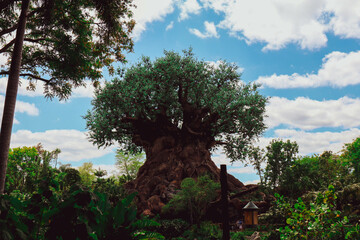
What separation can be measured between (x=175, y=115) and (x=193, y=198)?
8177mm

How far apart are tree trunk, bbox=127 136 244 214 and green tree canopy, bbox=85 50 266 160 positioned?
0.67 meters

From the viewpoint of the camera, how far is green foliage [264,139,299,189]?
23.8 m

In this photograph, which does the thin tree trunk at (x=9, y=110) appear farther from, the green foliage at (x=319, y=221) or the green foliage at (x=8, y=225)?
the green foliage at (x=319, y=221)

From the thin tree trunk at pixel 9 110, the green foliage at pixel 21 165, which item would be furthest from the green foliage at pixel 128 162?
the thin tree trunk at pixel 9 110

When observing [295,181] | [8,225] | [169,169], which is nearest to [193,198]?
[169,169]

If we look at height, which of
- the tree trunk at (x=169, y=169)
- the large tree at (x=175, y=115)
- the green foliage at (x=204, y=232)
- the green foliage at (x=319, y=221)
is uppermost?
the large tree at (x=175, y=115)

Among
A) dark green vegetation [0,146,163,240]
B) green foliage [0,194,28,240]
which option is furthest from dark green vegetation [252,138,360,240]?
green foliage [0,194,28,240]

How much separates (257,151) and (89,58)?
54.0 feet

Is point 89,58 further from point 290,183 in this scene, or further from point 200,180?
point 290,183

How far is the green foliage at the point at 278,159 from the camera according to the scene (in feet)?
78.2

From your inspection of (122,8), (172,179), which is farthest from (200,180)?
(122,8)

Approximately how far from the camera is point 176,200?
19.8 m

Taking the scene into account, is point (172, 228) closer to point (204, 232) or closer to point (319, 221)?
point (204, 232)

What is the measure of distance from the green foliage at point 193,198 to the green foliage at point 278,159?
5.87 m
